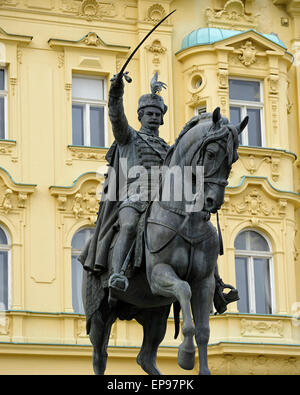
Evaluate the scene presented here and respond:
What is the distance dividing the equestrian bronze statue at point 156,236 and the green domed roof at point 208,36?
1573cm

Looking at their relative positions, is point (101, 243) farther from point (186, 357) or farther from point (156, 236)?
point (186, 357)

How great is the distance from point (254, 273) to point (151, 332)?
15.1 meters

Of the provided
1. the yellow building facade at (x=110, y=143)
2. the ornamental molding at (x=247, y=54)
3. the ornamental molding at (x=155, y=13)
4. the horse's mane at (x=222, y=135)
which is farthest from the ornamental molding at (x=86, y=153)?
the horse's mane at (x=222, y=135)

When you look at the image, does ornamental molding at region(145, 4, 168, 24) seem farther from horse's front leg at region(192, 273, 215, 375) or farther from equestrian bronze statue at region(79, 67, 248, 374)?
horse's front leg at region(192, 273, 215, 375)

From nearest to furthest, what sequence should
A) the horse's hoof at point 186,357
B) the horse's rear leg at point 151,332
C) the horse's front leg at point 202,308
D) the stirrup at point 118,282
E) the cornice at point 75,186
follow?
the horse's hoof at point 186,357 → the horse's front leg at point 202,308 → the stirrup at point 118,282 → the horse's rear leg at point 151,332 → the cornice at point 75,186

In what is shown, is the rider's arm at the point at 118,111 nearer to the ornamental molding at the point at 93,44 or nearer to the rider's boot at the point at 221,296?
the rider's boot at the point at 221,296

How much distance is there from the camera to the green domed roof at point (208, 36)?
2956cm

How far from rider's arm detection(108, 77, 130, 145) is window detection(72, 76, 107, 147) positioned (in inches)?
597

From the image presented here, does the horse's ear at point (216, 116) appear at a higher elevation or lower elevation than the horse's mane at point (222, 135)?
higher

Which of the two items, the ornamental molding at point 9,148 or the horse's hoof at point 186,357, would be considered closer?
→ the horse's hoof at point 186,357

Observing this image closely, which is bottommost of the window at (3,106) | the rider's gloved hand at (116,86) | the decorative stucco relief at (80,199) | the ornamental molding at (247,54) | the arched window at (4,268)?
the rider's gloved hand at (116,86)

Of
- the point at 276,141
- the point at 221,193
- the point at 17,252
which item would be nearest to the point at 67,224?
the point at 17,252

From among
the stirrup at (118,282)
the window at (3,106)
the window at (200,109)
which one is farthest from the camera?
the window at (200,109)

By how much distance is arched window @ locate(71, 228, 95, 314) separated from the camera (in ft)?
91.2
